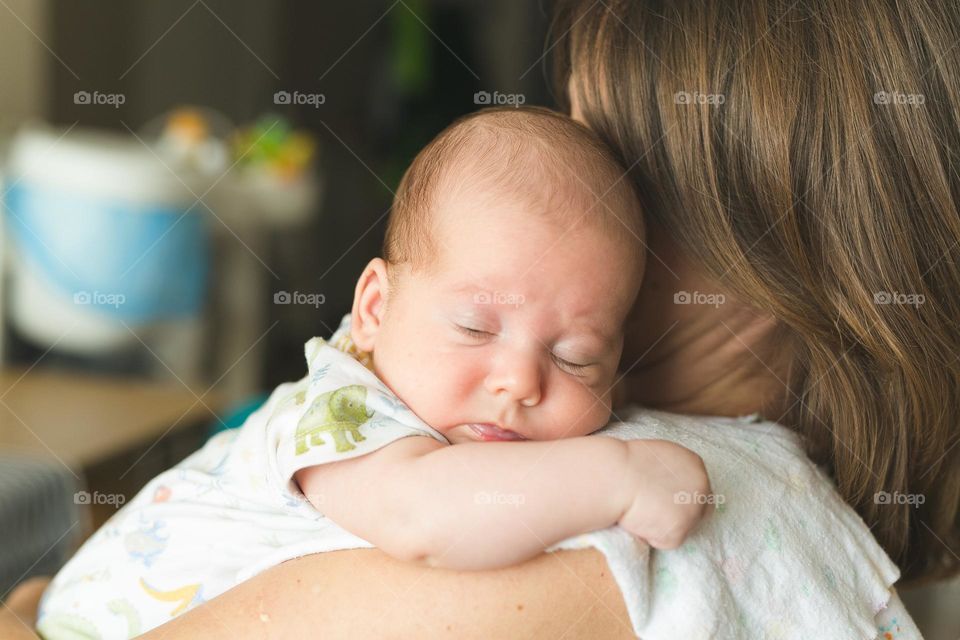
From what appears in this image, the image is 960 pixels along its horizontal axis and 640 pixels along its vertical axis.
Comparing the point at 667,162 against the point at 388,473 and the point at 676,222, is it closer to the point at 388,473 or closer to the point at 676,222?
the point at 676,222

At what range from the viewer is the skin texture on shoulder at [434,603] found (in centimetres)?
78

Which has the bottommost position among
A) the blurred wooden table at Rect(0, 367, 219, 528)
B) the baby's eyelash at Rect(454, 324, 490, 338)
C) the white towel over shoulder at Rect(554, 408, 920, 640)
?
the blurred wooden table at Rect(0, 367, 219, 528)

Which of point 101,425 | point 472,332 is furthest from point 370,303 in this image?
point 101,425

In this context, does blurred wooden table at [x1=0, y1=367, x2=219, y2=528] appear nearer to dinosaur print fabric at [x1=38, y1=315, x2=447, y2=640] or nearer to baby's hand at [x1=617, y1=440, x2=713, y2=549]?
dinosaur print fabric at [x1=38, y1=315, x2=447, y2=640]

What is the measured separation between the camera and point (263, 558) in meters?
0.88

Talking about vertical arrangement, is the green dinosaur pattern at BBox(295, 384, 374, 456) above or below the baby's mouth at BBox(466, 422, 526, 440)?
above

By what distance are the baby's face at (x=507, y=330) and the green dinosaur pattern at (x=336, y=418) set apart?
7 centimetres

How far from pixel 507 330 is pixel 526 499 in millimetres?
205

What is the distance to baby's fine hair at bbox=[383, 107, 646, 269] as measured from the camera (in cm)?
93

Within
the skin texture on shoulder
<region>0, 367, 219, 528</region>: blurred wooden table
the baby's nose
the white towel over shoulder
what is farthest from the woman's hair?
<region>0, 367, 219, 528</region>: blurred wooden table

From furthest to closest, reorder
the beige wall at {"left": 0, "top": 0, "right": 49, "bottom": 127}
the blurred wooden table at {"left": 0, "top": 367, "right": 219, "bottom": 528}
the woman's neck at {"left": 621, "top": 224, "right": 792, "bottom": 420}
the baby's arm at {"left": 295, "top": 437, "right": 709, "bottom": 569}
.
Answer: the beige wall at {"left": 0, "top": 0, "right": 49, "bottom": 127}, the blurred wooden table at {"left": 0, "top": 367, "right": 219, "bottom": 528}, the woman's neck at {"left": 621, "top": 224, "right": 792, "bottom": 420}, the baby's arm at {"left": 295, "top": 437, "right": 709, "bottom": 569}

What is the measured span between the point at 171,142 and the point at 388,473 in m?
2.88

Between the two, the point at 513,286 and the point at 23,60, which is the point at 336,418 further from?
the point at 23,60

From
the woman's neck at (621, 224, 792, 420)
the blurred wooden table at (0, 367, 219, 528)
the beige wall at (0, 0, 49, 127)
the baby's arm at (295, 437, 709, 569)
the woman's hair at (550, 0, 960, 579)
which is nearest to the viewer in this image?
the baby's arm at (295, 437, 709, 569)
